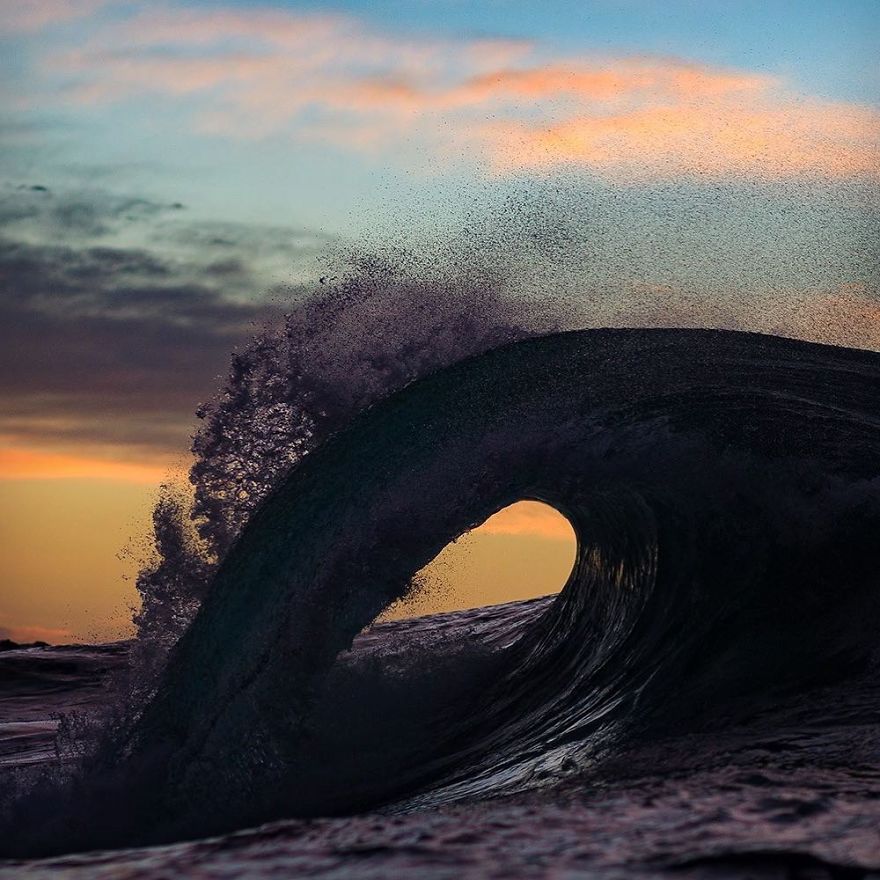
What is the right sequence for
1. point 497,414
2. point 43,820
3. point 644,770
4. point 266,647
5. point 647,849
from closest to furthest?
point 647,849 < point 644,770 < point 43,820 < point 266,647 < point 497,414

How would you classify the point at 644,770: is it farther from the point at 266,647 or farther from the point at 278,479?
the point at 278,479

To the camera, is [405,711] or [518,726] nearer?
[518,726]

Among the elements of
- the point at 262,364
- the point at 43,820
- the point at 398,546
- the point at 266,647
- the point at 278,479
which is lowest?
the point at 43,820

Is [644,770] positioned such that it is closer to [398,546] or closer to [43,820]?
[398,546]

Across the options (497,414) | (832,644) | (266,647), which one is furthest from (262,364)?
(832,644)

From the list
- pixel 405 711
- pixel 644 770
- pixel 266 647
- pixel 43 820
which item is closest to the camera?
pixel 644 770

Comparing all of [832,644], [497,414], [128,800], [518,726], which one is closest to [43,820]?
[128,800]

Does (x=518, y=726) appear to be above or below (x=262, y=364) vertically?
below
